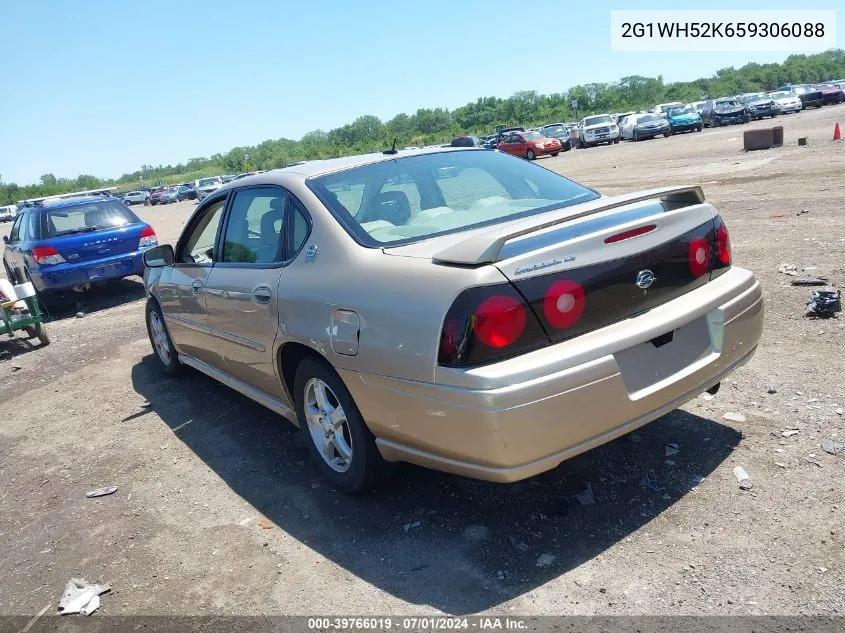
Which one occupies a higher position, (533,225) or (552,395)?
(533,225)

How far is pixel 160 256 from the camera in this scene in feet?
17.8

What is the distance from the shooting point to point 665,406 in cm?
303

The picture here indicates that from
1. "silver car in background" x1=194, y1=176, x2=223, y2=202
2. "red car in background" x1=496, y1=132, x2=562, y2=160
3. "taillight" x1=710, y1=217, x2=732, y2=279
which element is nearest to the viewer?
"taillight" x1=710, y1=217, x2=732, y2=279

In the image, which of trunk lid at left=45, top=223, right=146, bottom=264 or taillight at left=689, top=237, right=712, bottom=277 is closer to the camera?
taillight at left=689, top=237, right=712, bottom=277

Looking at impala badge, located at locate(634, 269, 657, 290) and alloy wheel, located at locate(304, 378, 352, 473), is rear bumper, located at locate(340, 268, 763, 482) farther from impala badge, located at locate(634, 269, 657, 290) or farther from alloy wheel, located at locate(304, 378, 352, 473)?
alloy wheel, located at locate(304, 378, 352, 473)

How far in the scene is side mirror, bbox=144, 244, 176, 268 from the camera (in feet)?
17.7

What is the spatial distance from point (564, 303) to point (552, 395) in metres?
0.39

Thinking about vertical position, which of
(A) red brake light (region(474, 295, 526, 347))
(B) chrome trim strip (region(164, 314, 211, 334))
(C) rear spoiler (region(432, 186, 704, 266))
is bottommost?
(B) chrome trim strip (region(164, 314, 211, 334))

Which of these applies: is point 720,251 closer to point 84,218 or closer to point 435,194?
point 435,194

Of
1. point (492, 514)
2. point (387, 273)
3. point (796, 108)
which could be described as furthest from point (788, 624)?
point (796, 108)

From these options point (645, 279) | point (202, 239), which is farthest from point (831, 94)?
point (645, 279)

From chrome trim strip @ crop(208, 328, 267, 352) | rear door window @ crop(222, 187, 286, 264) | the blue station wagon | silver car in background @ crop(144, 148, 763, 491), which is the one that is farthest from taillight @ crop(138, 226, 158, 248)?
silver car in background @ crop(144, 148, 763, 491)

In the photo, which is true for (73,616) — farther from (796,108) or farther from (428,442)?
(796,108)

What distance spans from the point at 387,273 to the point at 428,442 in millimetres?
761
